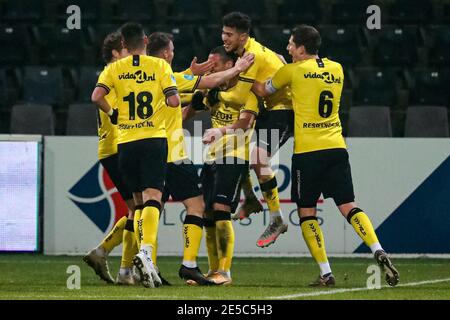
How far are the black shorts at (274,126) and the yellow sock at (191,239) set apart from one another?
4.47ft

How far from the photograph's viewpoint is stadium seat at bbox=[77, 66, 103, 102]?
663 inches

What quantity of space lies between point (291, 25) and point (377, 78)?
188 centimetres

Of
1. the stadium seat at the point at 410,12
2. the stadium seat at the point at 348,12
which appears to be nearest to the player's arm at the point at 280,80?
the stadium seat at the point at 348,12

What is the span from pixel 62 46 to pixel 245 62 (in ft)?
26.1

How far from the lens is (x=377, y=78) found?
17.1m

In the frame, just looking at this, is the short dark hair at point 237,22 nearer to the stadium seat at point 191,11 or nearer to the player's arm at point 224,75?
the player's arm at point 224,75

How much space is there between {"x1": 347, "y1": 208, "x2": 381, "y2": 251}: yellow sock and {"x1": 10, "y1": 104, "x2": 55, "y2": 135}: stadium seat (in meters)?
6.75

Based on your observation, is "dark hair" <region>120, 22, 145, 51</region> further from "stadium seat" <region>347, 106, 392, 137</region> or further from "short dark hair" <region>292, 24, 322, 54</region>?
"stadium seat" <region>347, 106, 392, 137</region>

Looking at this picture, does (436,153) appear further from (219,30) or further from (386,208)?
(219,30)

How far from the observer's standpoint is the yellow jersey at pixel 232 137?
10.5 m

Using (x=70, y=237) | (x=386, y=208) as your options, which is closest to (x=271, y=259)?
(x=386, y=208)

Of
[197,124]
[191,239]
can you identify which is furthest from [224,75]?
[197,124]

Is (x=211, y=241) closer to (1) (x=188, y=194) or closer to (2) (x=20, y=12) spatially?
(1) (x=188, y=194)

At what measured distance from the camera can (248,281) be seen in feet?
35.4
